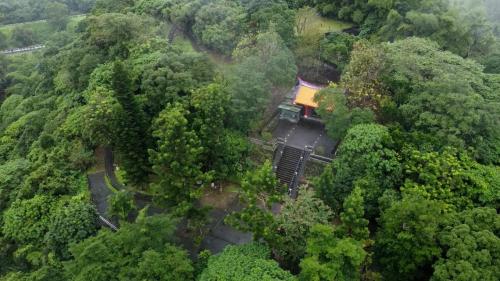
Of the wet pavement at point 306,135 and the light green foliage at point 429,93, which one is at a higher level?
the light green foliage at point 429,93

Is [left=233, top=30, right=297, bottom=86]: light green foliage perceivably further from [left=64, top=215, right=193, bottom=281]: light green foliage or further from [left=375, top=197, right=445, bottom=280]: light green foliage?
[left=64, top=215, right=193, bottom=281]: light green foliage

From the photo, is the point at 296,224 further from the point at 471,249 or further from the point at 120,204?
the point at 120,204

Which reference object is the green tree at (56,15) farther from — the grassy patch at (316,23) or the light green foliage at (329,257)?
the light green foliage at (329,257)

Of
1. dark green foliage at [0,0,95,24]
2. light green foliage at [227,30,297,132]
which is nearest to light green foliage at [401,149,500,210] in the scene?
light green foliage at [227,30,297,132]

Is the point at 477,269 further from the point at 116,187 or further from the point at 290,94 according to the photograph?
the point at 116,187

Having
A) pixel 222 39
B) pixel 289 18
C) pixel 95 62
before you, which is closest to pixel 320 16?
pixel 289 18

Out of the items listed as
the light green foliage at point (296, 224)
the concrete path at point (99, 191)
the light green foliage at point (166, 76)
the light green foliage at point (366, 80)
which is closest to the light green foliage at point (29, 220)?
the concrete path at point (99, 191)

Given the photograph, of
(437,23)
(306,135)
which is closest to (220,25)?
(306,135)
